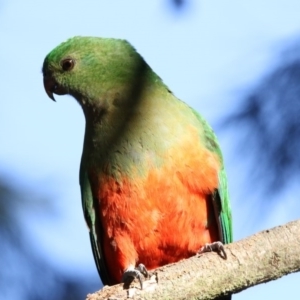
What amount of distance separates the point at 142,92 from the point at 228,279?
5.98 feet

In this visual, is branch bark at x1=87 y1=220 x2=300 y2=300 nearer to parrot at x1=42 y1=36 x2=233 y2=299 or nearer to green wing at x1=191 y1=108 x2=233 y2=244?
parrot at x1=42 y1=36 x2=233 y2=299

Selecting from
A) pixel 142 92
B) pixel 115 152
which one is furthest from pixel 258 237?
→ pixel 142 92

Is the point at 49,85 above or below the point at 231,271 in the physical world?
above

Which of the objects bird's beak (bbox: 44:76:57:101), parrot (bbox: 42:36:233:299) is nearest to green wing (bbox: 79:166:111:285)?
parrot (bbox: 42:36:233:299)

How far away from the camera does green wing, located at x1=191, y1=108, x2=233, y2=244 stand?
462cm

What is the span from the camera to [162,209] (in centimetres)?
447

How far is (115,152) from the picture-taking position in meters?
4.61

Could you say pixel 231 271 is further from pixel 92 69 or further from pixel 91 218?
pixel 92 69

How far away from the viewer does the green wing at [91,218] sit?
470cm

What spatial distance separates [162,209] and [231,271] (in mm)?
1135

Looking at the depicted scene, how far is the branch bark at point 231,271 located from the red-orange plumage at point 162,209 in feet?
3.43

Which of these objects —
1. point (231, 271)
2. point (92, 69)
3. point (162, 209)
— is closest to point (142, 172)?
point (162, 209)

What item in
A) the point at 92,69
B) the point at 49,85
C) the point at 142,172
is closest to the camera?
the point at 142,172

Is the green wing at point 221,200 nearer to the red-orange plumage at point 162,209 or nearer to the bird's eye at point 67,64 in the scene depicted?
the red-orange plumage at point 162,209
